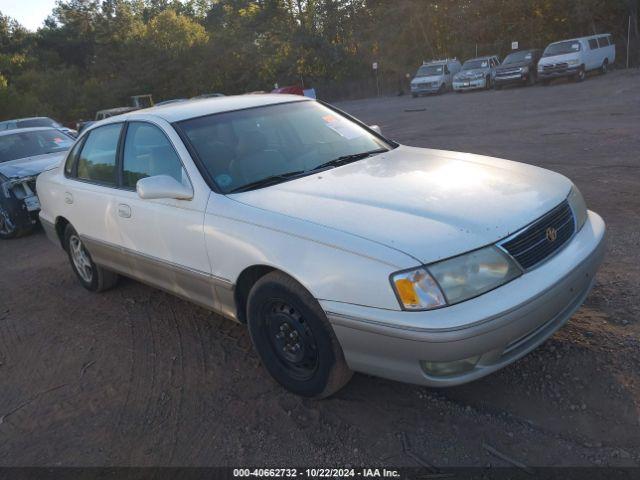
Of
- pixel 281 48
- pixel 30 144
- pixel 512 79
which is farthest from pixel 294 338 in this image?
pixel 281 48

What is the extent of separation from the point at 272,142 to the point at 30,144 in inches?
265

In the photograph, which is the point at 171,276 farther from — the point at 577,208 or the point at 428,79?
the point at 428,79

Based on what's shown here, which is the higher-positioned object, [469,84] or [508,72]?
[508,72]

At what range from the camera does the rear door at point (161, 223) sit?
3.58m

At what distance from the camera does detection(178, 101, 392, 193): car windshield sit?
3.68 m

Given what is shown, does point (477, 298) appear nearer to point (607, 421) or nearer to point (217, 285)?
point (607, 421)

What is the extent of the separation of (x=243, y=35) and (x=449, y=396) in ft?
148

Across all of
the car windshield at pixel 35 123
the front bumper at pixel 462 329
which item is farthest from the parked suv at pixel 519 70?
the front bumper at pixel 462 329

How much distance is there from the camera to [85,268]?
5.34 meters

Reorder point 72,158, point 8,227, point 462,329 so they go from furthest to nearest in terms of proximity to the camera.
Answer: point 8,227 → point 72,158 → point 462,329

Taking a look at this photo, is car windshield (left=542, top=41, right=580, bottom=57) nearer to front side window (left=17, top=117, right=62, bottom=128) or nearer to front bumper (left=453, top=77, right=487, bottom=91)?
front bumper (left=453, top=77, right=487, bottom=91)

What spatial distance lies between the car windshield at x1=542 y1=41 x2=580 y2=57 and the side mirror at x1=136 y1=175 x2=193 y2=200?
25.4 m

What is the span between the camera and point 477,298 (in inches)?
104

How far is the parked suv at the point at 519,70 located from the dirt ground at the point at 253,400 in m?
22.6
